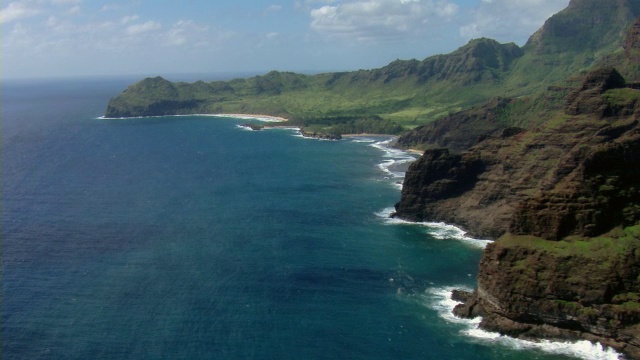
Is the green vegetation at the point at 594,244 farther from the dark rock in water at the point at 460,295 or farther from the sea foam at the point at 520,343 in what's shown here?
the dark rock in water at the point at 460,295

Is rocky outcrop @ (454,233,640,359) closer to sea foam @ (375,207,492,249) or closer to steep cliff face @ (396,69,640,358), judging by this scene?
steep cliff face @ (396,69,640,358)

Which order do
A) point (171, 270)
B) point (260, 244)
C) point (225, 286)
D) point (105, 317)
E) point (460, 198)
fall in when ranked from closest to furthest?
point (105, 317), point (225, 286), point (171, 270), point (260, 244), point (460, 198)

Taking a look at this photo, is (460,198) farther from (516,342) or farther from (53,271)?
(53,271)

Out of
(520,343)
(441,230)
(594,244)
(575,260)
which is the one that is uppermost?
(594,244)

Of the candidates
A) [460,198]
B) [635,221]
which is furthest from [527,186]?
[635,221]

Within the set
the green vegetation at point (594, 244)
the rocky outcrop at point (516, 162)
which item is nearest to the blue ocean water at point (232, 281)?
the rocky outcrop at point (516, 162)

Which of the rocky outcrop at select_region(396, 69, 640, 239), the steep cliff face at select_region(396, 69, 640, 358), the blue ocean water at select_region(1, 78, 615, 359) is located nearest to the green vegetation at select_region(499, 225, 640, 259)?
the steep cliff face at select_region(396, 69, 640, 358)

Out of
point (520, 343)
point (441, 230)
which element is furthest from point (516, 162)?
point (520, 343)

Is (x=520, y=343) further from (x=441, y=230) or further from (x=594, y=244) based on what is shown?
(x=441, y=230)
